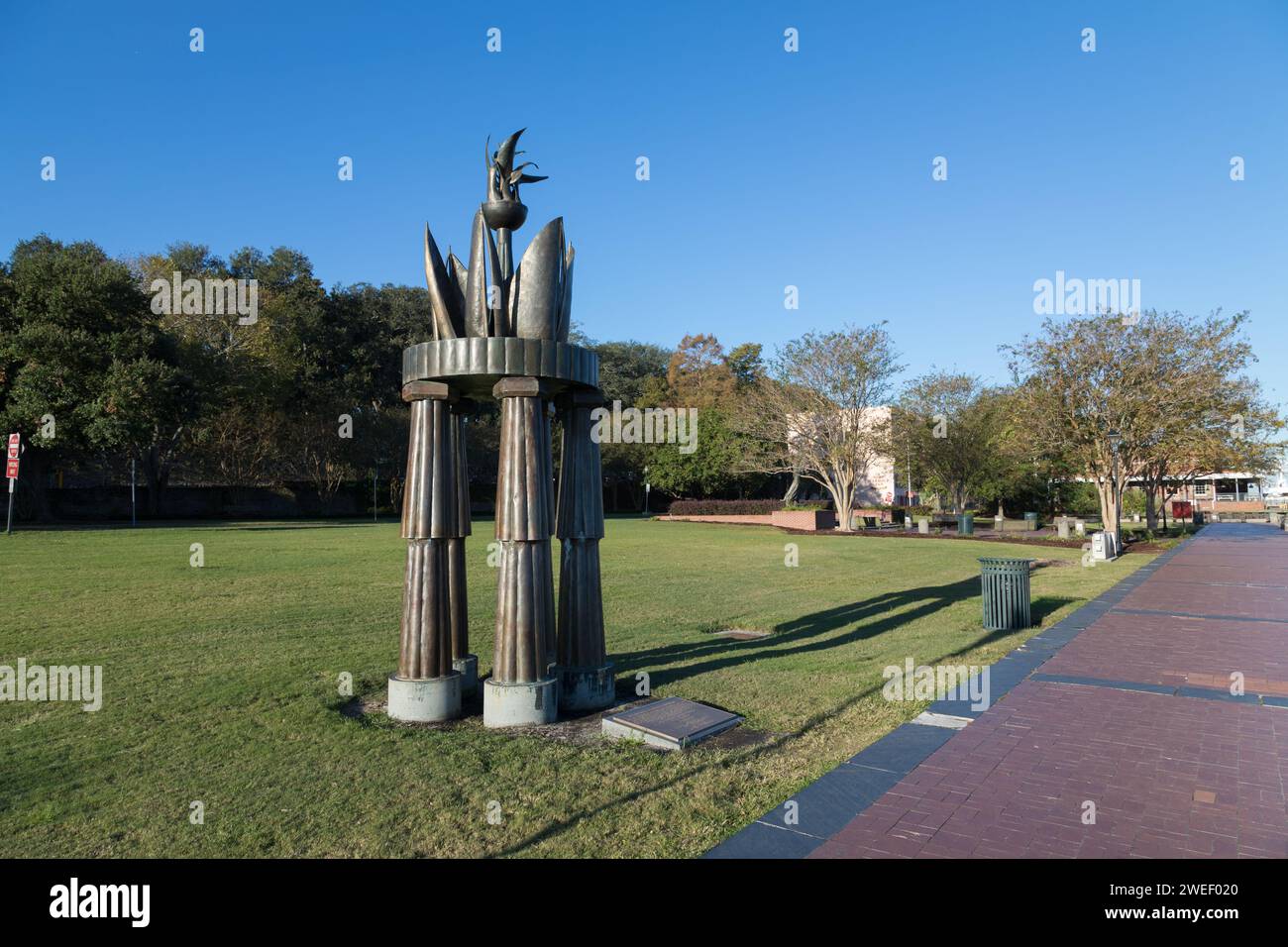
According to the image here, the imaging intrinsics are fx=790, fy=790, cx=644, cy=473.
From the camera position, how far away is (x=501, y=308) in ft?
23.4

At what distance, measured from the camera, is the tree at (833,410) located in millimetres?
36812

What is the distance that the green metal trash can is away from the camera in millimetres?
11688

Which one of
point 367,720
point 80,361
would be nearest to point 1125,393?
point 367,720

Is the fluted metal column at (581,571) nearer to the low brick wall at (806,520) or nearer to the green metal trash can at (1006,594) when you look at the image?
the green metal trash can at (1006,594)

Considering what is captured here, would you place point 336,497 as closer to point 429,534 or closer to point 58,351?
point 58,351

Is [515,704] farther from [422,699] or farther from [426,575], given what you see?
[426,575]

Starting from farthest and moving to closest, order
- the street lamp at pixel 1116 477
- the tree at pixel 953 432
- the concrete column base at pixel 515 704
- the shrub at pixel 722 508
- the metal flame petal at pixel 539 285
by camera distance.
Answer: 1. the shrub at pixel 722 508
2. the tree at pixel 953 432
3. the street lamp at pixel 1116 477
4. the metal flame petal at pixel 539 285
5. the concrete column base at pixel 515 704

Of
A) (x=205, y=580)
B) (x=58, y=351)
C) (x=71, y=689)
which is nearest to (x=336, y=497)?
(x=58, y=351)

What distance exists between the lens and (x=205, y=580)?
1514cm

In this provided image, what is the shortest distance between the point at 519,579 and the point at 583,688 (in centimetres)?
137

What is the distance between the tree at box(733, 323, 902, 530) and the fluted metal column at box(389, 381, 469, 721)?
104 ft

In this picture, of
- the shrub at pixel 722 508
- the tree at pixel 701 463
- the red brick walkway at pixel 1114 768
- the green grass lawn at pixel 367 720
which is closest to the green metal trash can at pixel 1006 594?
the green grass lawn at pixel 367 720

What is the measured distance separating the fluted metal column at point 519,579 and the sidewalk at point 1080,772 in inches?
102
